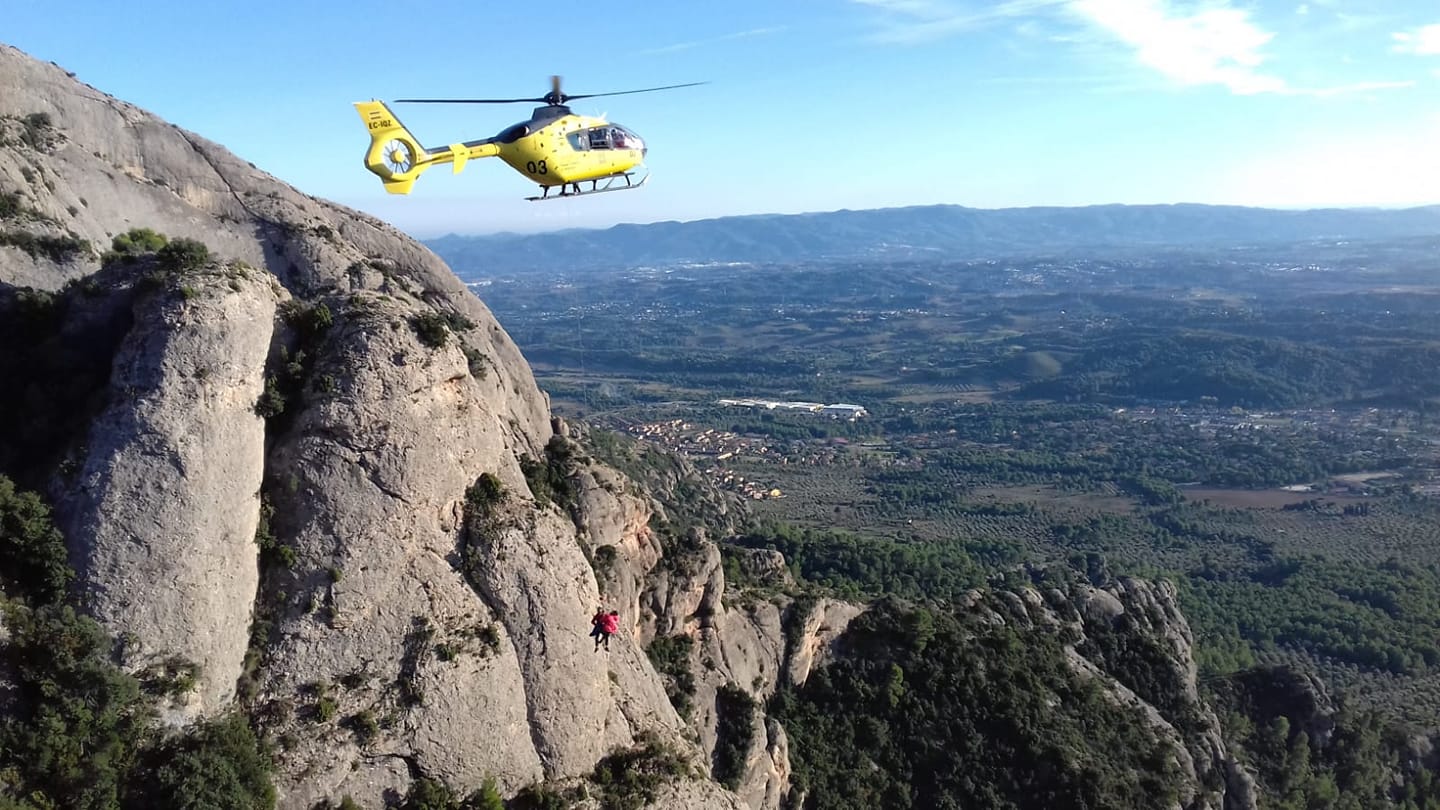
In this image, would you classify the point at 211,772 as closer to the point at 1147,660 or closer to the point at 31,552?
the point at 31,552

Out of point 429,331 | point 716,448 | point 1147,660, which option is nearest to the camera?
point 429,331

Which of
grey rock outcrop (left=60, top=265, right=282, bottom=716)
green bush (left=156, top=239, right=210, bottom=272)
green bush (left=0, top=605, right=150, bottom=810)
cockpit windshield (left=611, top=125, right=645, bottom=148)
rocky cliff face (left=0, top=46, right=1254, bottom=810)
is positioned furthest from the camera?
cockpit windshield (left=611, top=125, right=645, bottom=148)

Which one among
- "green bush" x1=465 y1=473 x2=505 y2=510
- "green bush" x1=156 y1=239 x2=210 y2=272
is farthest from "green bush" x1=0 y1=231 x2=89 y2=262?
"green bush" x1=465 y1=473 x2=505 y2=510

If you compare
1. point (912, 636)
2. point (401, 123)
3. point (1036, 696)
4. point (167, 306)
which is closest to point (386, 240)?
point (401, 123)

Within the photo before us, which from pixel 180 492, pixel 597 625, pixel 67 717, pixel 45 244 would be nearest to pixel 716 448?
pixel 45 244

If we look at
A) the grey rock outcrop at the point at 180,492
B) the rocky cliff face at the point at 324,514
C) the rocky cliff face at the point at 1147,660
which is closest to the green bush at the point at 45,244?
the rocky cliff face at the point at 324,514

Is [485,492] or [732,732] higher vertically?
[485,492]

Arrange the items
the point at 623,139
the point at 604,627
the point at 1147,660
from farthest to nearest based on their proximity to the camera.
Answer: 1. the point at 1147,660
2. the point at 623,139
3. the point at 604,627

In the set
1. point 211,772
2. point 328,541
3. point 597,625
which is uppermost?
point 328,541

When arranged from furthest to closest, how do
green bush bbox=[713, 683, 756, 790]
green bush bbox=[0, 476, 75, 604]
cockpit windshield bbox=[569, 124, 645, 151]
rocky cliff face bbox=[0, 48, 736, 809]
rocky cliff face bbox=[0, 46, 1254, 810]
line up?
cockpit windshield bbox=[569, 124, 645, 151]
green bush bbox=[713, 683, 756, 790]
rocky cliff face bbox=[0, 46, 1254, 810]
rocky cliff face bbox=[0, 48, 736, 809]
green bush bbox=[0, 476, 75, 604]

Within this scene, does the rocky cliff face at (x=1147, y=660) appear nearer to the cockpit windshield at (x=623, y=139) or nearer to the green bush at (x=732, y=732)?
the green bush at (x=732, y=732)

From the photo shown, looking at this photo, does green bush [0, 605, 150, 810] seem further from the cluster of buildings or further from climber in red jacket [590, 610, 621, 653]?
the cluster of buildings

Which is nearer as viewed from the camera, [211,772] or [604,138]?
[211,772]
